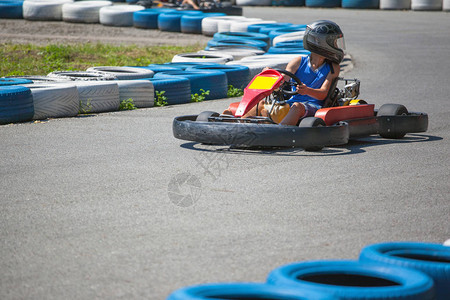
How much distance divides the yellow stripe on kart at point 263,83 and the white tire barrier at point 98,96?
2282 mm

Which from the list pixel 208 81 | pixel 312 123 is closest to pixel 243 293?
pixel 312 123

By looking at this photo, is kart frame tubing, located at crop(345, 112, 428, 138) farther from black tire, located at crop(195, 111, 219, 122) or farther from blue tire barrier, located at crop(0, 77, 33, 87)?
Answer: blue tire barrier, located at crop(0, 77, 33, 87)

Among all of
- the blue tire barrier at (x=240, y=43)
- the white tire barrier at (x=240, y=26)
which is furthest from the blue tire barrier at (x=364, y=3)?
the blue tire barrier at (x=240, y=43)

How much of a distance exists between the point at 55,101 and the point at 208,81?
206cm

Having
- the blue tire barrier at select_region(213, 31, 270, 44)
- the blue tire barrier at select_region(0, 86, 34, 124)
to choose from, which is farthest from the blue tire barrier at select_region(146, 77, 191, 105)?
the blue tire barrier at select_region(213, 31, 270, 44)

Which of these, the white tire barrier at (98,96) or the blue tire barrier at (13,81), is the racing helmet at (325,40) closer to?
the white tire barrier at (98,96)

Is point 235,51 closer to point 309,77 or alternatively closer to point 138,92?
point 138,92

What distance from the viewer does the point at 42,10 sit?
1747cm

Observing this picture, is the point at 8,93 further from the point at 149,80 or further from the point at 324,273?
the point at 324,273

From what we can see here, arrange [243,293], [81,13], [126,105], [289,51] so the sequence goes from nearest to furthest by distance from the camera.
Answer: [243,293] < [126,105] < [289,51] < [81,13]

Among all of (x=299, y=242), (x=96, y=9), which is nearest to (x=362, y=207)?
(x=299, y=242)

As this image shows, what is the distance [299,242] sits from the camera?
3281mm

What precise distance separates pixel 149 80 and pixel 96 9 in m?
10.2

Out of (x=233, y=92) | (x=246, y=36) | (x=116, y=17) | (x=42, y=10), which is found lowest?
(x=233, y=92)
